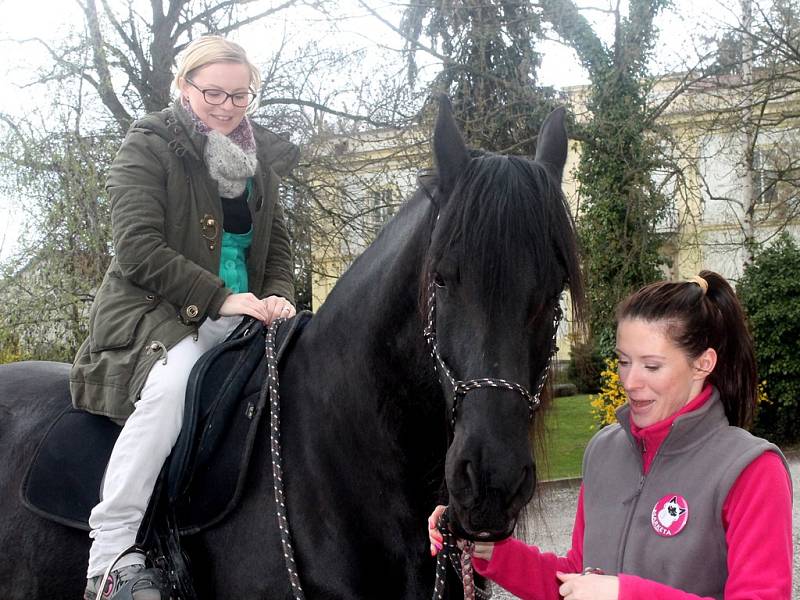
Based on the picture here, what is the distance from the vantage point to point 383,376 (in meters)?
2.32

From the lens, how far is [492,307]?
191cm

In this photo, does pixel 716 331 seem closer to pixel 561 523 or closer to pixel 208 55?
pixel 208 55

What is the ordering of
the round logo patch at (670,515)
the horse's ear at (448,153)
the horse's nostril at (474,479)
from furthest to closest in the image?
1. the horse's ear at (448,153)
2. the round logo patch at (670,515)
3. the horse's nostril at (474,479)

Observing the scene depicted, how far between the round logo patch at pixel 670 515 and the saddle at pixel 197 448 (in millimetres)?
1200

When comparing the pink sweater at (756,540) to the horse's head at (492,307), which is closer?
the pink sweater at (756,540)

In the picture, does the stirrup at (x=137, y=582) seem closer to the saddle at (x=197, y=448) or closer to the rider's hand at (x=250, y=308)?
the saddle at (x=197, y=448)

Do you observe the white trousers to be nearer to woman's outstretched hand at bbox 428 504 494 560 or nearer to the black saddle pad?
the black saddle pad

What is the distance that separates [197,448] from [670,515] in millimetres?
1423

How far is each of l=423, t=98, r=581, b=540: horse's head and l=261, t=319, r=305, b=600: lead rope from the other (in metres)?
0.66

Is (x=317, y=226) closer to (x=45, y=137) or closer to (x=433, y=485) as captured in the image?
(x=45, y=137)

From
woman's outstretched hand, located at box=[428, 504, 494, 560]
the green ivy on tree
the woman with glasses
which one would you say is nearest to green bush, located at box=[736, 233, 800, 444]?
the green ivy on tree

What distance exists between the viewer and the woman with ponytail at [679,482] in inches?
67.9

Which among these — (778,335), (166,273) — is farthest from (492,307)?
(778,335)

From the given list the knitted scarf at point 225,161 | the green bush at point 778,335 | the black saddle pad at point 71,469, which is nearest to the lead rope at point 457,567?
the black saddle pad at point 71,469
